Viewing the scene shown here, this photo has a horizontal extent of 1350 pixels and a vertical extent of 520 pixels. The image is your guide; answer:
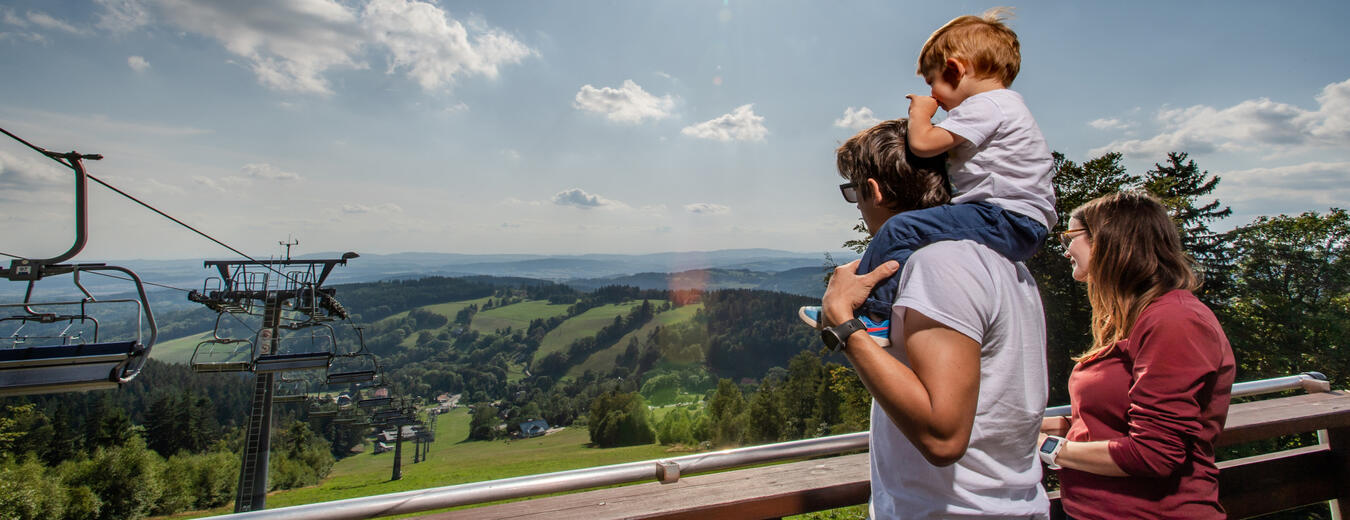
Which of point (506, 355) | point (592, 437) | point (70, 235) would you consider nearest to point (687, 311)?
point (506, 355)

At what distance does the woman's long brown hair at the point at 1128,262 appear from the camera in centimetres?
160

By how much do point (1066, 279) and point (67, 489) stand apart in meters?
65.3

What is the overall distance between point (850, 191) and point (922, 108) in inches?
8.5

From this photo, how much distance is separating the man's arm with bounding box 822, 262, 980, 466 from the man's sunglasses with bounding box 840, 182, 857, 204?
0.42m

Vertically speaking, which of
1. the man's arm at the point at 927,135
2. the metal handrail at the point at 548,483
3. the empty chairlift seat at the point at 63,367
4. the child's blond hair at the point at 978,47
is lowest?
the empty chairlift seat at the point at 63,367

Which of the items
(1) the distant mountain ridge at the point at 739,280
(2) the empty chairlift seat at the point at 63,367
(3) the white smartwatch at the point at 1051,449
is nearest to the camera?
(3) the white smartwatch at the point at 1051,449

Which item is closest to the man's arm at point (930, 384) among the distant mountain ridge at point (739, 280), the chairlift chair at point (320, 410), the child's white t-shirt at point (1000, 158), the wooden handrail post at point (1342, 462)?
the child's white t-shirt at point (1000, 158)

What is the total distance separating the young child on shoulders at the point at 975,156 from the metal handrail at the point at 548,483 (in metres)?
0.43

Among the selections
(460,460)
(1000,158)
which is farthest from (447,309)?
(1000,158)

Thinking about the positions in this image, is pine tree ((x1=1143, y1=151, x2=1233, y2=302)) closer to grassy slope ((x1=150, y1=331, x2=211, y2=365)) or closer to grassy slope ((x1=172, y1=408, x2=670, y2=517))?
grassy slope ((x1=172, y1=408, x2=670, y2=517))

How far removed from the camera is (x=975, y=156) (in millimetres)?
1108

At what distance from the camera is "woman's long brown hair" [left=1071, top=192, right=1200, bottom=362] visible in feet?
5.26

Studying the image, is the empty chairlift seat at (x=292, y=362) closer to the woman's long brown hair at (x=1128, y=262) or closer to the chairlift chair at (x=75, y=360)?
the chairlift chair at (x=75, y=360)

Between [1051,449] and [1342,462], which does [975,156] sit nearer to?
[1051,449]
